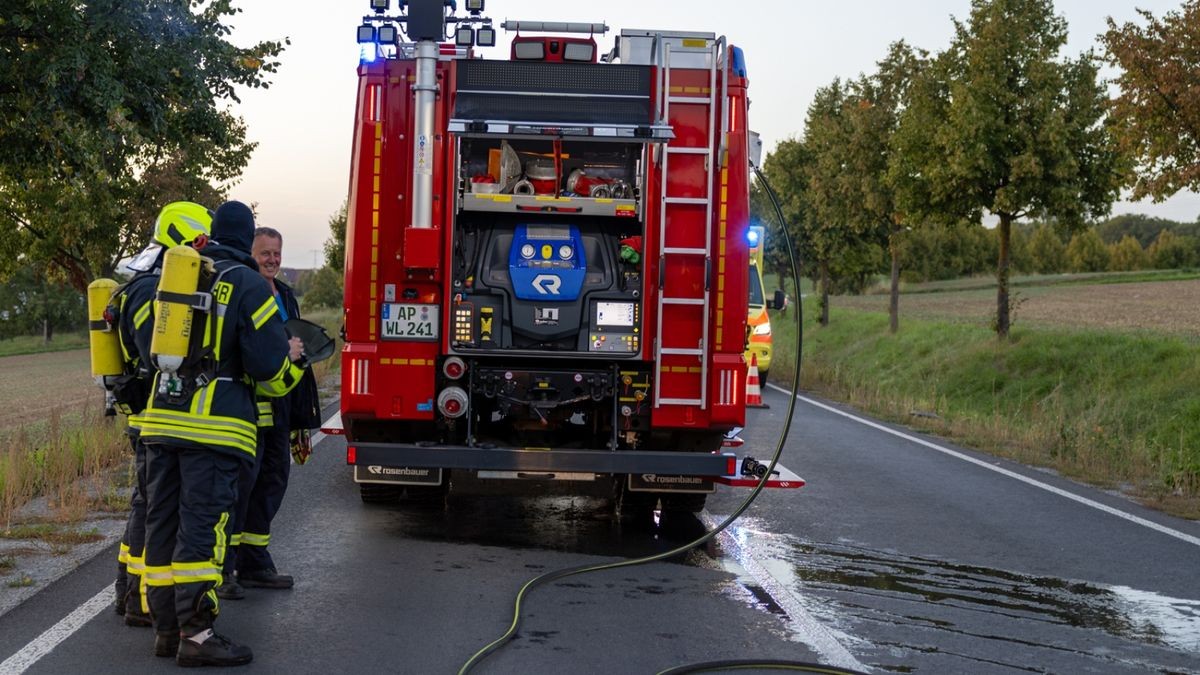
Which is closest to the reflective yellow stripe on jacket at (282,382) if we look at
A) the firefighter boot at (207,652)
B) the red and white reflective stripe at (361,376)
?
the firefighter boot at (207,652)

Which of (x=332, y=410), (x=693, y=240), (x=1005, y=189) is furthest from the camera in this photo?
(x=1005, y=189)

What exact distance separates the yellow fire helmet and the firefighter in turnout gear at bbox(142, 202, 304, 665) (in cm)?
36

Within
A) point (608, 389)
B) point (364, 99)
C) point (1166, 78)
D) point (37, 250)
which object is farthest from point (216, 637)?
point (37, 250)

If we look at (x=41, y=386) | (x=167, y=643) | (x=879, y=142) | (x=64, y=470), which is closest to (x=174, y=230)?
(x=167, y=643)

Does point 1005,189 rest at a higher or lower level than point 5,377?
higher

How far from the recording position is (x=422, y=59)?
7812mm

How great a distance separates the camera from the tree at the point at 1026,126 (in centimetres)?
2416

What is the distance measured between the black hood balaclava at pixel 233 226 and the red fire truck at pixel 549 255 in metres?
2.11

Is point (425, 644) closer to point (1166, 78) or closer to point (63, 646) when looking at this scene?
point (63, 646)

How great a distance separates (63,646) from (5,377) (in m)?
51.8

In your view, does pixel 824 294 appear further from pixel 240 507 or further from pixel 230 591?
pixel 240 507

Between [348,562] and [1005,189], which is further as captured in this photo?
[1005,189]

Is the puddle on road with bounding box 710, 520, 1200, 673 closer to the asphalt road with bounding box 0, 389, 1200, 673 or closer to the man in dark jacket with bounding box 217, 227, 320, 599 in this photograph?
the asphalt road with bounding box 0, 389, 1200, 673

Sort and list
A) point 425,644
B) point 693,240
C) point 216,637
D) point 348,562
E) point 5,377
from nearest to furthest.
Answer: point 216,637 < point 425,644 < point 348,562 < point 693,240 < point 5,377
